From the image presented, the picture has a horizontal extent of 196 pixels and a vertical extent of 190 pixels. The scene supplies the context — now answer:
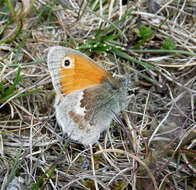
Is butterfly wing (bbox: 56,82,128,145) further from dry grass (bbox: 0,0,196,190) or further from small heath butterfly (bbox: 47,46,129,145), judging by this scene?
dry grass (bbox: 0,0,196,190)

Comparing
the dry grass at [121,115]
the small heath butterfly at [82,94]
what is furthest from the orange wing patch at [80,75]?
the dry grass at [121,115]

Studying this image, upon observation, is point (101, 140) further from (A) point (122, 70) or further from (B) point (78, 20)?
(B) point (78, 20)

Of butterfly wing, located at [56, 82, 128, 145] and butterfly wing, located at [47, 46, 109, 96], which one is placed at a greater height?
butterfly wing, located at [47, 46, 109, 96]

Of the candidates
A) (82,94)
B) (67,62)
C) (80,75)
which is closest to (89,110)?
(82,94)

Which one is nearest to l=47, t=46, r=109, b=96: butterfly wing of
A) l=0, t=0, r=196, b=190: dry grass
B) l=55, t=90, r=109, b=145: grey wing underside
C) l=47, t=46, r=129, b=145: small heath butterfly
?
l=47, t=46, r=129, b=145: small heath butterfly

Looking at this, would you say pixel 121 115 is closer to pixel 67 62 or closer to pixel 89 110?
pixel 89 110

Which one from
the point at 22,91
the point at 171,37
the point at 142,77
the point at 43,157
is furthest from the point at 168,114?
the point at 22,91
